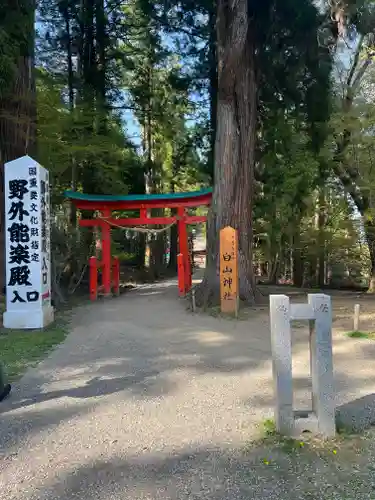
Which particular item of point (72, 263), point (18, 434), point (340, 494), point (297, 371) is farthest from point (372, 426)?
point (72, 263)

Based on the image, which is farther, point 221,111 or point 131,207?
point 131,207

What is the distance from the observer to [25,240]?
6684 mm

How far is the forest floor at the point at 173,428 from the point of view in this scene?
2264mm

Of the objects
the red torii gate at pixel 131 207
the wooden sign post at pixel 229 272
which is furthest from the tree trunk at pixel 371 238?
the wooden sign post at pixel 229 272

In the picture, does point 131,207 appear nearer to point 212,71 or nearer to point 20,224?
point 212,71

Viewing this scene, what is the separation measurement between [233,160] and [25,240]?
4426 millimetres

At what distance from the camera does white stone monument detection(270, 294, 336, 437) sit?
277 cm

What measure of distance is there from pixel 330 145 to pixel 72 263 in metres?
7.88

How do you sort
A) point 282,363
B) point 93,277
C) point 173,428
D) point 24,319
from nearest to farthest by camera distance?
point 282,363 < point 173,428 < point 24,319 < point 93,277

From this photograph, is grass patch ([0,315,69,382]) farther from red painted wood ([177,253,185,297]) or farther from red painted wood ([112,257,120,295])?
red painted wood ([112,257,120,295])

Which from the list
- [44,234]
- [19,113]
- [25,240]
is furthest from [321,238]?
[25,240]

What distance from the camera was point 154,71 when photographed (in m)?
15.8

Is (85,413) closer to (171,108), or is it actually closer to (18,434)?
(18,434)

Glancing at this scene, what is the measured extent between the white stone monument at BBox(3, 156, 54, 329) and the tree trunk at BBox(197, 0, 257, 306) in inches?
130
